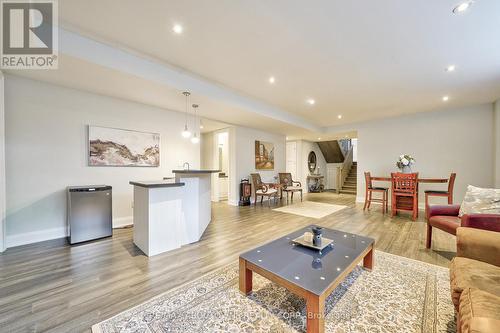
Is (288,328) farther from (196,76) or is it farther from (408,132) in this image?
(408,132)

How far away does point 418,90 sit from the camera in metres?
4.19

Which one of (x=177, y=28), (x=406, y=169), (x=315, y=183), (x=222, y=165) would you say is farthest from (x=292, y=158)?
(x=177, y=28)

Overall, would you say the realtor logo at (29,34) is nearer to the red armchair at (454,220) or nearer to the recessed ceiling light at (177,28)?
the recessed ceiling light at (177,28)

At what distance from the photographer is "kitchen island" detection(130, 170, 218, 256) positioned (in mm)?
2658

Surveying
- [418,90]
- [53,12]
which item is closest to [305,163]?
[418,90]

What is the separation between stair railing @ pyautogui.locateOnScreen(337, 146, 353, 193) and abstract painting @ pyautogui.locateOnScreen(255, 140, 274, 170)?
382 cm

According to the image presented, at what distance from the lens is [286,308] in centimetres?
164

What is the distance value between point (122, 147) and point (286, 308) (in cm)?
399

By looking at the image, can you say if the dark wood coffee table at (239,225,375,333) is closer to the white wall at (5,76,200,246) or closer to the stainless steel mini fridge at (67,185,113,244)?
the stainless steel mini fridge at (67,185,113,244)

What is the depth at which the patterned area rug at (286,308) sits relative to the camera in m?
1.45

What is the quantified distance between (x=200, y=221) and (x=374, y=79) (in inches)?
161

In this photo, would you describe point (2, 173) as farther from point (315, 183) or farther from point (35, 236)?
point (315, 183)

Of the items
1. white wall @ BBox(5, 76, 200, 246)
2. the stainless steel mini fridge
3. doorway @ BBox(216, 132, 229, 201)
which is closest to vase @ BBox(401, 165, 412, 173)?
doorway @ BBox(216, 132, 229, 201)

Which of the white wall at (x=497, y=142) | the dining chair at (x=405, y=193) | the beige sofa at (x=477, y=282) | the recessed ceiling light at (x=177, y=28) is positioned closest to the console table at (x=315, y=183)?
the dining chair at (x=405, y=193)
